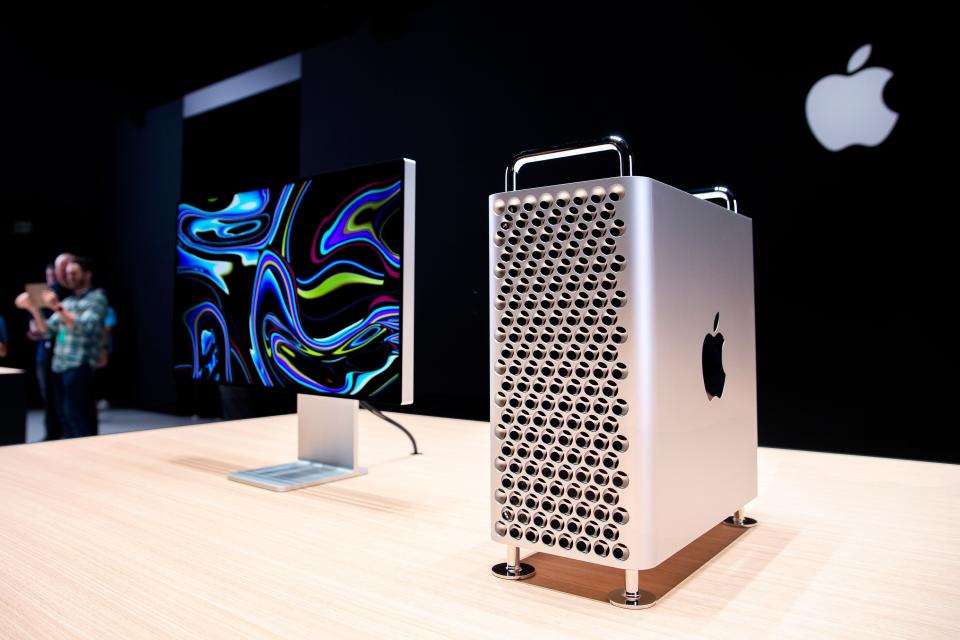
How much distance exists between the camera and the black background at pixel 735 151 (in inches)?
86.7

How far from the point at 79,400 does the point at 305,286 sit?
11.0 feet

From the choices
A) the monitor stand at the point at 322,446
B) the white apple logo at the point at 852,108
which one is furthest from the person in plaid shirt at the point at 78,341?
the white apple logo at the point at 852,108

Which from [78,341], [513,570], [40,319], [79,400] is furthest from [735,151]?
[40,319]

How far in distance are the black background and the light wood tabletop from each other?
128cm

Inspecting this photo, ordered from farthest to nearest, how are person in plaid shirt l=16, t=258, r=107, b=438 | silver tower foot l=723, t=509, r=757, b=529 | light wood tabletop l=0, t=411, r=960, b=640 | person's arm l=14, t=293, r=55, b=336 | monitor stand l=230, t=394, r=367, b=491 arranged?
person's arm l=14, t=293, r=55, b=336 → person in plaid shirt l=16, t=258, r=107, b=438 → monitor stand l=230, t=394, r=367, b=491 → silver tower foot l=723, t=509, r=757, b=529 → light wood tabletop l=0, t=411, r=960, b=640

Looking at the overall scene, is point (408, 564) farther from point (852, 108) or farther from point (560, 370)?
point (852, 108)

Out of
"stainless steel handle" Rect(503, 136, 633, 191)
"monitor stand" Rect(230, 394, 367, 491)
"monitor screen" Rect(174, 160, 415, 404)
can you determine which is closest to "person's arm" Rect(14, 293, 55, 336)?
"monitor screen" Rect(174, 160, 415, 404)

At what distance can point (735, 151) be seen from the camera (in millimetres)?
2494

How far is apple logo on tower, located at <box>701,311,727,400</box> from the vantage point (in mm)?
693

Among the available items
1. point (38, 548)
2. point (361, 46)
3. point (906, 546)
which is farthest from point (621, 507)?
point (361, 46)

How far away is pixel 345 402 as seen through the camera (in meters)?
1.15

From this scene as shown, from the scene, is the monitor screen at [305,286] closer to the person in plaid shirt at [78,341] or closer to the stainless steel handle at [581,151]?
the stainless steel handle at [581,151]

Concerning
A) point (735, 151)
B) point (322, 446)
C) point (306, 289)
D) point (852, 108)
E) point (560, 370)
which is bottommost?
point (322, 446)

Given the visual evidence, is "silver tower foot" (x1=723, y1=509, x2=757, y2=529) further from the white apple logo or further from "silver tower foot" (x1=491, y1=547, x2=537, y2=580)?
the white apple logo
